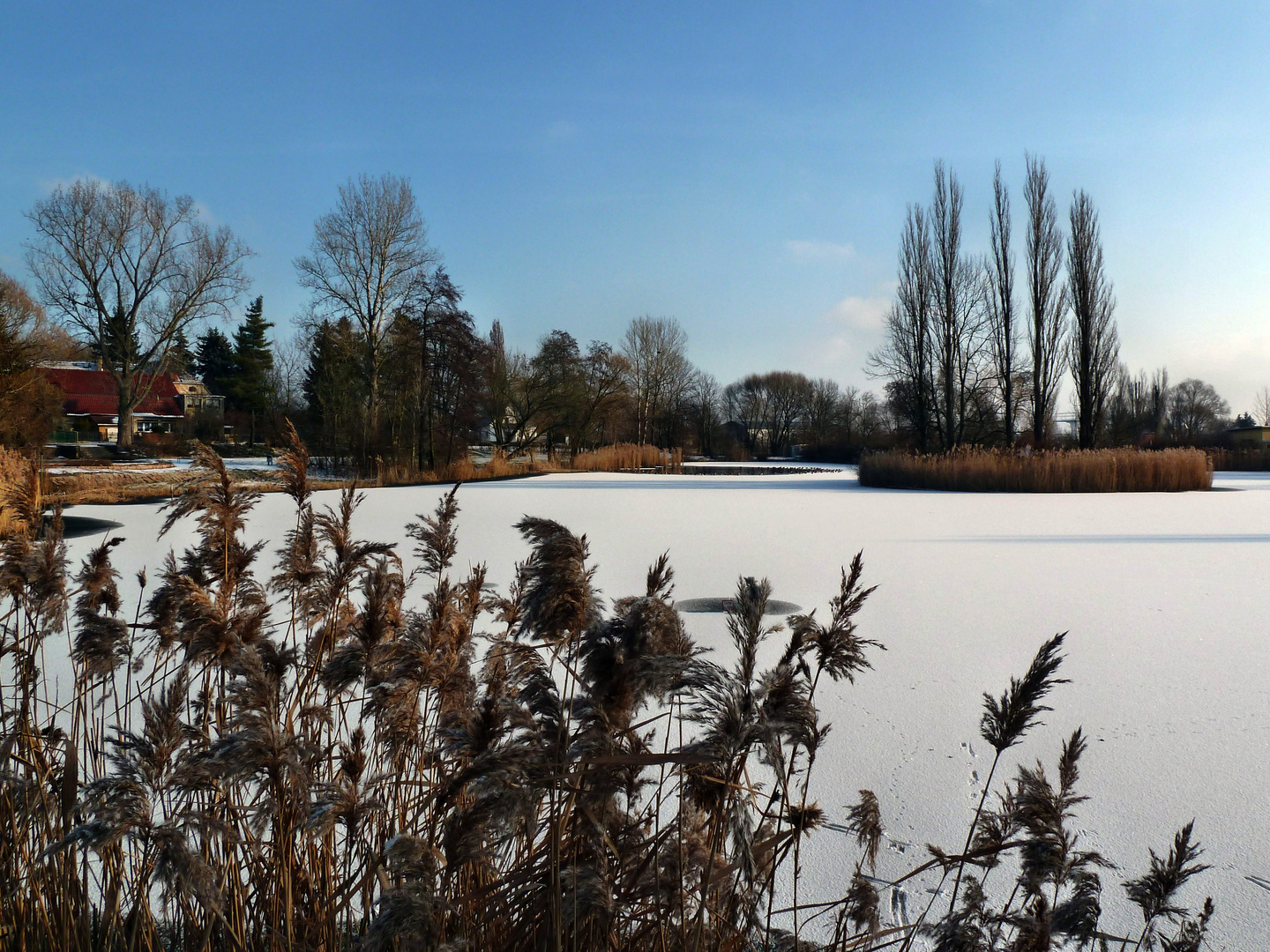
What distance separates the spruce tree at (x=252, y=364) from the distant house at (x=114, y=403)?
142cm

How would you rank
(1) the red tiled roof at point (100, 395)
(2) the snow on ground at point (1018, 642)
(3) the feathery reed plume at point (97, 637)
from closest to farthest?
(3) the feathery reed plume at point (97, 637), (2) the snow on ground at point (1018, 642), (1) the red tiled roof at point (100, 395)

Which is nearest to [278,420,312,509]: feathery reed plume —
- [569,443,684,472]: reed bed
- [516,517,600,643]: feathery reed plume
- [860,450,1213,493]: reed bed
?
[516,517,600,643]: feathery reed plume

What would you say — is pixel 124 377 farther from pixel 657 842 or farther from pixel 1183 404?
pixel 1183 404

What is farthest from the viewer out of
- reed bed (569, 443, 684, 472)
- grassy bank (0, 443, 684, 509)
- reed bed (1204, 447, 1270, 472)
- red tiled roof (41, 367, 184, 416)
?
red tiled roof (41, 367, 184, 416)

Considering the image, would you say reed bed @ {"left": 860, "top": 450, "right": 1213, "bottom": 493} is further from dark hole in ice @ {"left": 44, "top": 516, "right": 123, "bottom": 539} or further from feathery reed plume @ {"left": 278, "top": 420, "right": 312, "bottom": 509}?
feathery reed plume @ {"left": 278, "top": 420, "right": 312, "bottom": 509}

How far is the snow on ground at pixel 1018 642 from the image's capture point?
1.82 metres

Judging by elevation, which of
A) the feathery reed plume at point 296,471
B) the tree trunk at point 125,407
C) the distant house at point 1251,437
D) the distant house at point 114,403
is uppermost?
the distant house at point 114,403

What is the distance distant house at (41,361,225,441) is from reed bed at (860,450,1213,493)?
3310 centimetres

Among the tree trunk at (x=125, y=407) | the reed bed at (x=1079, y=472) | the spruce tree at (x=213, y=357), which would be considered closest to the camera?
the reed bed at (x=1079, y=472)

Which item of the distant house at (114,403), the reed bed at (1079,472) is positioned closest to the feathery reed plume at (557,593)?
the reed bed at (1079,472)

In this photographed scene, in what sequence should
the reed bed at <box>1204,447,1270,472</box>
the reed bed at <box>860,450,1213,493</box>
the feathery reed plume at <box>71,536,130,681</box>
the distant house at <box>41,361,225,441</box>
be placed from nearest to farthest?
the feathery reed plume at <box>71,536,130,681</box>, the reed bed at <box>860,450,1213,493</box>, the reed bed at <box>1204,447,1270,472</box>, the distant house at <box>41,361,225,441</box>

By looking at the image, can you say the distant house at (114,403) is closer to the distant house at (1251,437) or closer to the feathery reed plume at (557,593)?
the feathery reed plume at (557,593)

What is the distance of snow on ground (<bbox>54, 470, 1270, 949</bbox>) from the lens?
1820 millimetres

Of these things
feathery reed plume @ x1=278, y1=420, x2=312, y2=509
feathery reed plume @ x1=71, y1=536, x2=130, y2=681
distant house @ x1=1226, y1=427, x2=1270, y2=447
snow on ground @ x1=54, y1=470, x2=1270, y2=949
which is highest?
distant house @ x1=1226, y1=427, x2=1270, y2=447
